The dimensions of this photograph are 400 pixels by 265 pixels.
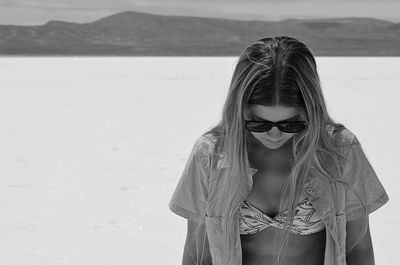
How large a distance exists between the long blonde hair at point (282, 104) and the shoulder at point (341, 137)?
0.5 inches

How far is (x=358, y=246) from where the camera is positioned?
145cm

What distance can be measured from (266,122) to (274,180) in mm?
150

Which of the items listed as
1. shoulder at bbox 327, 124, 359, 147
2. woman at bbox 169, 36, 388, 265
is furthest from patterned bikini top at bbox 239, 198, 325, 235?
shoulder at bbox 327, 124, 359, 147

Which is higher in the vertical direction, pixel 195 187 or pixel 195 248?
pixel 195 187

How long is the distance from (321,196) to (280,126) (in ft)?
0.53

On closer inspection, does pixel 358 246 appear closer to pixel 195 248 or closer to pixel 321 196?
pixel 321 196

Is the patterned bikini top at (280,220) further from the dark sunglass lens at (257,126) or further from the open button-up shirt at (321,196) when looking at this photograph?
the dark sunglass lens at (257,126)

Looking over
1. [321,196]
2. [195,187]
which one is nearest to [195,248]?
[195,187]

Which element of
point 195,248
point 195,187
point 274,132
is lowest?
point 195,248

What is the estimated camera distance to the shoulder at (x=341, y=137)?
138 cm

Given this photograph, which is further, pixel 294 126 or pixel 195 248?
pixel 195 248

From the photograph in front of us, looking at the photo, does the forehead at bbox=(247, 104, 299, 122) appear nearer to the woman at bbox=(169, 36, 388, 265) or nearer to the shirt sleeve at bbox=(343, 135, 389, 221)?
the woman at bbox=(169, 36, 388, 265)

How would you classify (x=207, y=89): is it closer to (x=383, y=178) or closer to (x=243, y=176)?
(x=383, y=178)

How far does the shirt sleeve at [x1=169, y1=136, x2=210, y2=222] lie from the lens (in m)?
1.43
